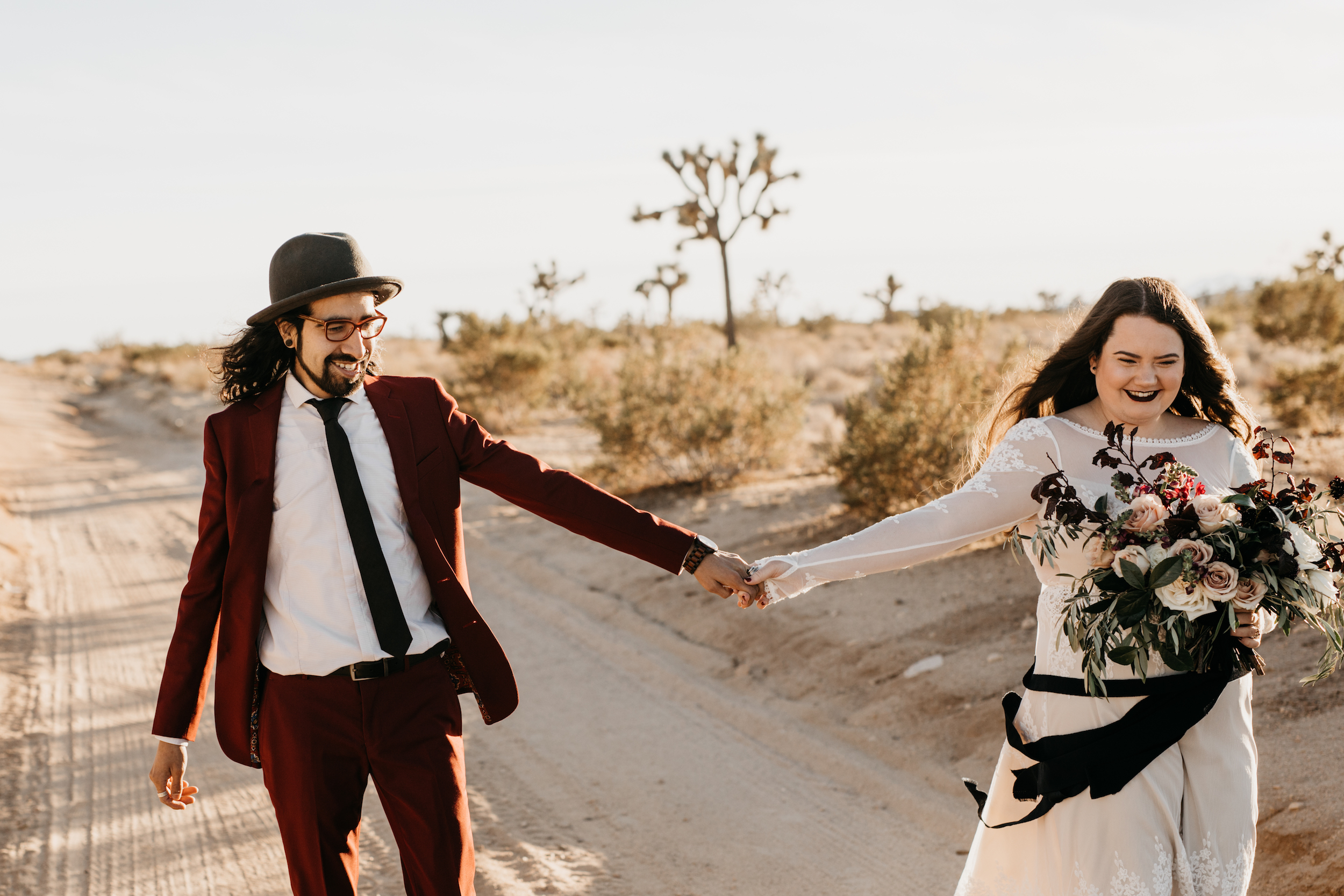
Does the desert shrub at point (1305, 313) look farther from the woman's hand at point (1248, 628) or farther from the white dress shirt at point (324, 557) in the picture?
the white dress shirt at point (324, 557)

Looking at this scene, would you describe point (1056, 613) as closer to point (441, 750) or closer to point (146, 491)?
point (441, 750)

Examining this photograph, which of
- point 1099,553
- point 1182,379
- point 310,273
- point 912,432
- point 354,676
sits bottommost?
point 912,432

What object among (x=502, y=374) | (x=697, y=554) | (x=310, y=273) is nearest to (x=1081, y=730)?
(x=697, y=554)

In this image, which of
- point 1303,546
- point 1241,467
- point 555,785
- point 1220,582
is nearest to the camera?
point 1220,582

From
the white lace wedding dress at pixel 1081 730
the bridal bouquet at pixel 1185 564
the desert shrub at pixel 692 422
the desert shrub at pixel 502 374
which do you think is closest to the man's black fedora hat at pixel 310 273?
the white lace wedding dress at pixel 1081 730

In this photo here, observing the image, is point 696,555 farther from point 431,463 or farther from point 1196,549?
point 1196,549

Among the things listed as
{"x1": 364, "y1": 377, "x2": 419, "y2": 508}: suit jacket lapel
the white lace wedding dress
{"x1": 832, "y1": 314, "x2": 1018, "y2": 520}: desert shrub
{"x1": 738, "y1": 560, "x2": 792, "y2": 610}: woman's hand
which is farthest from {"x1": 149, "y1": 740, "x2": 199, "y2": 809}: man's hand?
{"x1": 832, "y1": 314, "x2": 1018, "y2": 520}: desert shrub

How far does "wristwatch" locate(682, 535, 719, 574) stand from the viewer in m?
3.28

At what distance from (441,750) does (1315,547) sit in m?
2.27

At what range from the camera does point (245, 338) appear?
3068mm

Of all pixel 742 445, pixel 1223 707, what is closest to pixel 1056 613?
pixel 1223 707

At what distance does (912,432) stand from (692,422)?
364cm

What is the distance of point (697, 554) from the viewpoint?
10.8ft

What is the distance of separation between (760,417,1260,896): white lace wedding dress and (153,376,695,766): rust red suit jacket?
73 cm
